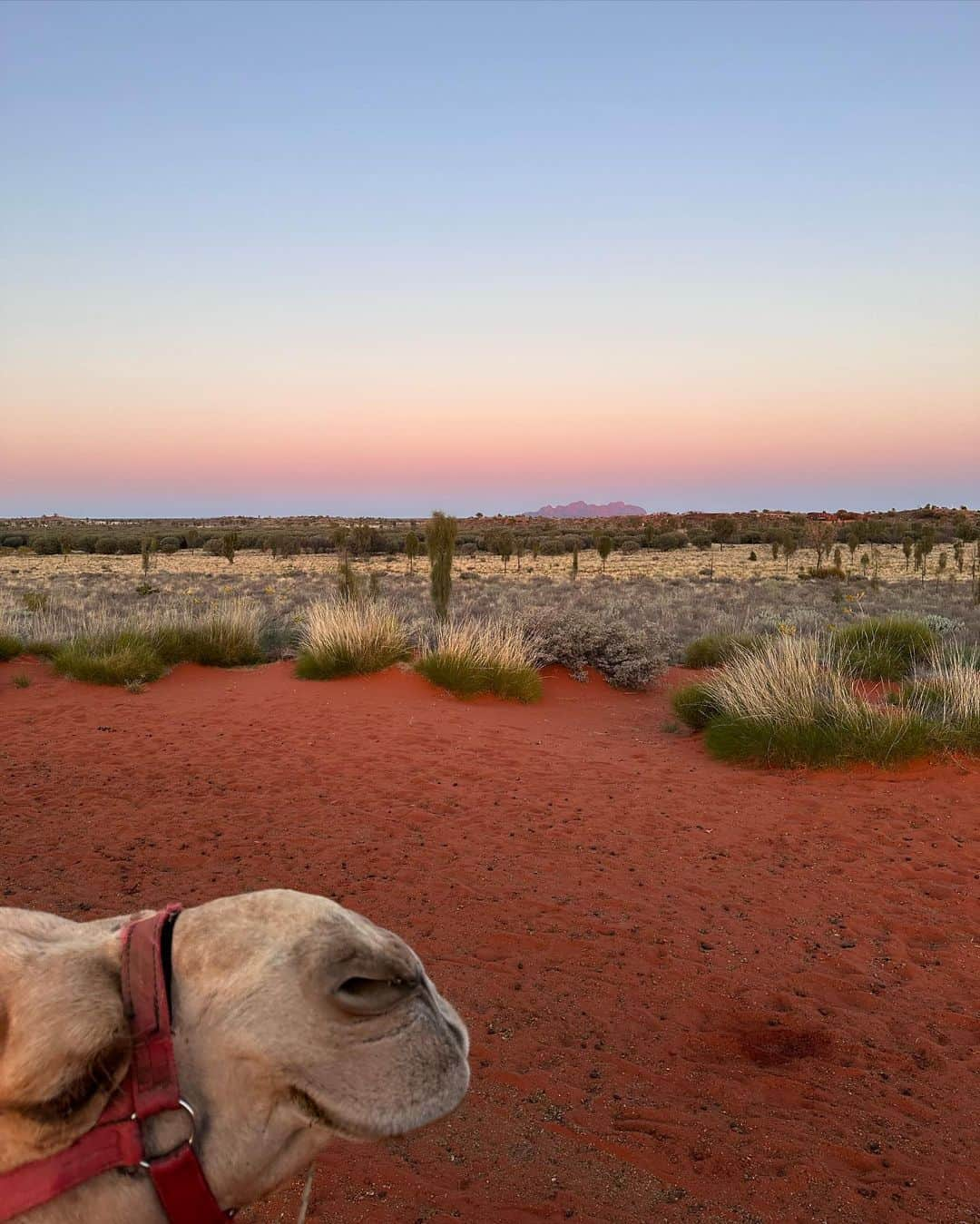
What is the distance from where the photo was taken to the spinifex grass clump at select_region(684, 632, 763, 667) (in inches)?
665

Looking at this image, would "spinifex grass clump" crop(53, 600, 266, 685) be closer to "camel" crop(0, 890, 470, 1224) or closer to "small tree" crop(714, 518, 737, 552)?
"camel" crop(0, 890, 470, 1224)

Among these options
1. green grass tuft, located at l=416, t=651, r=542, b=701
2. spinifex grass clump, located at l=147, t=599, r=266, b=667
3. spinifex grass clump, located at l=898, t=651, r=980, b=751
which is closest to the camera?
spinifex grass clump, located at l=898, t=651, r=980, b=751

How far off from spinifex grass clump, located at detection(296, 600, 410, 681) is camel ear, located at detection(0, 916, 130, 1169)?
14.5 m

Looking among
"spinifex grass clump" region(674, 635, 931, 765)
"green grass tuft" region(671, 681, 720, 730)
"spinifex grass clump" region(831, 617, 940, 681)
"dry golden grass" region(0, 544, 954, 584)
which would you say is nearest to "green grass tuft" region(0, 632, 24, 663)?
"green grass tuft" region(671, 681, 720, 730)

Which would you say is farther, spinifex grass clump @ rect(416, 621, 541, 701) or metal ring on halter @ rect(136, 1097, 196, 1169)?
spinifex grass clump @ rect(416, 621, 541, 701)

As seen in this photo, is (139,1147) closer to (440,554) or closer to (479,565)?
(440,554)

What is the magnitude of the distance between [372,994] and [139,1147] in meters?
0.27

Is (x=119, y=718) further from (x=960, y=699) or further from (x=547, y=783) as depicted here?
(x=960, y=699)

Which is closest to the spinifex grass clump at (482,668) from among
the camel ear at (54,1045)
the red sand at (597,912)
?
the red sand at (597,912)

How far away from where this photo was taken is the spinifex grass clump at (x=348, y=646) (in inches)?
602

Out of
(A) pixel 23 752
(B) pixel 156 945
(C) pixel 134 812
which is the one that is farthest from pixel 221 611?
(B) pixel 156 945

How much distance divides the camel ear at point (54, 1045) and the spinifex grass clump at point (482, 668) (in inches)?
537

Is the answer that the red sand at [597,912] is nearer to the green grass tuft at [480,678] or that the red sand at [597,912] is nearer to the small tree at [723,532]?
the green grass tuft at [480,678]

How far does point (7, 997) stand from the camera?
879mm
